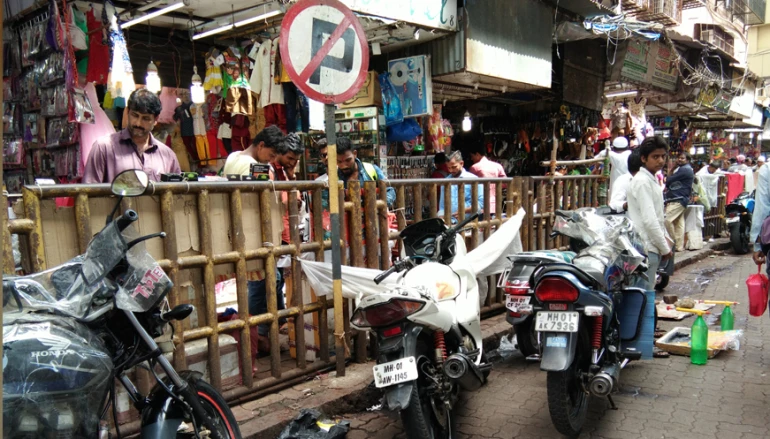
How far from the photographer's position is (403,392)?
10.4 feet

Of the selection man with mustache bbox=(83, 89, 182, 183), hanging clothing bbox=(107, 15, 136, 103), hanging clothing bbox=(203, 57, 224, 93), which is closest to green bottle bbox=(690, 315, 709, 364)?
man with mustache bbox=(83, 89, 182, 183)

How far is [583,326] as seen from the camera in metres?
3.78

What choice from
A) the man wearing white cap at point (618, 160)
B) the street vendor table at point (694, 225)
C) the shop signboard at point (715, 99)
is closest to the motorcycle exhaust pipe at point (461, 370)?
the man wearing white cap at point (618, 160)

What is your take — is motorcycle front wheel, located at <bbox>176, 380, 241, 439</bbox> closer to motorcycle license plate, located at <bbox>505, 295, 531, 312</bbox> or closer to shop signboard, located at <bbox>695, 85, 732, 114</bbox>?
motorcycle license plate, located at <bbox>505, 295, 531, 312</bbox>

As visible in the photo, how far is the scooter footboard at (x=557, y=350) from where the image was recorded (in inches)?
135

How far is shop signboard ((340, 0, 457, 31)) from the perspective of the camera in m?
6.35

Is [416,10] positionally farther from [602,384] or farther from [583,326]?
[602,384]

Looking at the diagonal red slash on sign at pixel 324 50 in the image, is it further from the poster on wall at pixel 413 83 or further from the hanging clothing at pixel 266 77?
the poster on wall at pixel 413 83

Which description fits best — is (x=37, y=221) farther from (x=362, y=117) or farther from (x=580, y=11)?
(x=580, y=11)

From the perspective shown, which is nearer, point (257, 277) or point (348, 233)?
point (257, 277)

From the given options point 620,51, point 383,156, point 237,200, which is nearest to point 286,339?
point 237,200

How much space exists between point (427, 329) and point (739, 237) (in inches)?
453

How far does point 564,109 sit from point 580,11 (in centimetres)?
188

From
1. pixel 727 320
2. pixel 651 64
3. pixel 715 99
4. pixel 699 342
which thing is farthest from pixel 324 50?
pixel 715 99
